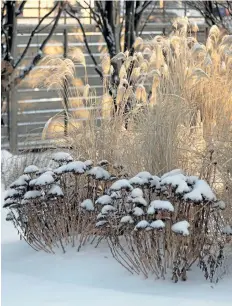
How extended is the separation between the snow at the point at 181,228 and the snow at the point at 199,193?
0.13 metres

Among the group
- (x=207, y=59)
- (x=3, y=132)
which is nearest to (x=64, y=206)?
(x=207, y=59)

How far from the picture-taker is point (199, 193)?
3930mm

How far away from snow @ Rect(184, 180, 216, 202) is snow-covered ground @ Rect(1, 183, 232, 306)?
469 mm

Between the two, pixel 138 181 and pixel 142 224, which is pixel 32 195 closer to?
pixel 138 181

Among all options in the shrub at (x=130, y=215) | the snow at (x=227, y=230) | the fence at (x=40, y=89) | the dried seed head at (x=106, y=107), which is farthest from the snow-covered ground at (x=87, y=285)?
the fence at (x=40, y=89)

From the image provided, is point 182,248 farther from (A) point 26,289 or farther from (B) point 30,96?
(B) point 30,96

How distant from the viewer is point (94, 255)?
15.0ft

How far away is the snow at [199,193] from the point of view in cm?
389

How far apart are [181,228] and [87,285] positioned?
613 millimetres

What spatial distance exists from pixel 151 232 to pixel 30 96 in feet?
23.7

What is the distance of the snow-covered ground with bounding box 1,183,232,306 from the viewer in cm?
364

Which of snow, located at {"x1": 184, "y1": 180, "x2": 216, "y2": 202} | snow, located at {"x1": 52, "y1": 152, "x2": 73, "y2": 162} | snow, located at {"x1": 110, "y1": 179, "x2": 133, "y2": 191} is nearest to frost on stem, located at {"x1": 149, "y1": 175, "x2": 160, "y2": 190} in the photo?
snow, located at {"x1": 110, "y1": 179, "x2": 133, "y2": 191}

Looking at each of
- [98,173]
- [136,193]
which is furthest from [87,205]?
[136,193]

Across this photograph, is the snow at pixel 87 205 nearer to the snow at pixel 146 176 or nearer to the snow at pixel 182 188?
the snow at pixel 146 176
